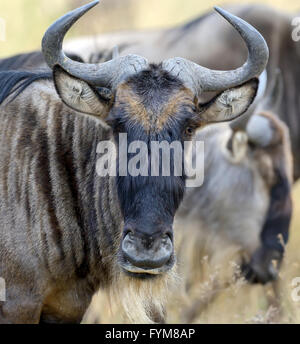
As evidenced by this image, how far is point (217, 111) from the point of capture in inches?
173

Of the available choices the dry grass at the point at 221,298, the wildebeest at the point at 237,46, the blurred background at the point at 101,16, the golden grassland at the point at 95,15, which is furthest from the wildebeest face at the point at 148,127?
the golden grassland at the point at 95,15

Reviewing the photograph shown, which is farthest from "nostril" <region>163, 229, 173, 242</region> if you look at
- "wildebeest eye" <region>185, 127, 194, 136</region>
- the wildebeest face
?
"wildebeest eye" <region>185, 127, 194, 136</region>

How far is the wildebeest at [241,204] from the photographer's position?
6824mm

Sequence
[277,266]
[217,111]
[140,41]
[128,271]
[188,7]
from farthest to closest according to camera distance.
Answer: [188,7]
[140,41]
[277,266]
[217,111]
[128,271]

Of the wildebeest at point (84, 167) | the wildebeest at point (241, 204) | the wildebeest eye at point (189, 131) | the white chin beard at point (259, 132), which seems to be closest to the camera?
the wildebeest at point (84, 167)

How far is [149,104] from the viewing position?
13.4ft

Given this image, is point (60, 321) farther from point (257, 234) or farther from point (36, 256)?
point (257, 234)

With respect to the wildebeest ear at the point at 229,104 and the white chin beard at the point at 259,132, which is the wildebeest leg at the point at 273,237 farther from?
the wildebeest ear at the point at 229,104

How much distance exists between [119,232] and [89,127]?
2.07ft

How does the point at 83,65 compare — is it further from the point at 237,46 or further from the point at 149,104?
the point at 237,46

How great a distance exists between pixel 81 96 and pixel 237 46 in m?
5.27

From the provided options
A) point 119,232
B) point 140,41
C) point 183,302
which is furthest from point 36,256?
point 140,41

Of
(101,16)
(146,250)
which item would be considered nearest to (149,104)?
(146,250)

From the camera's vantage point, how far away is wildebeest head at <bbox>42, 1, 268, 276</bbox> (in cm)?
393
